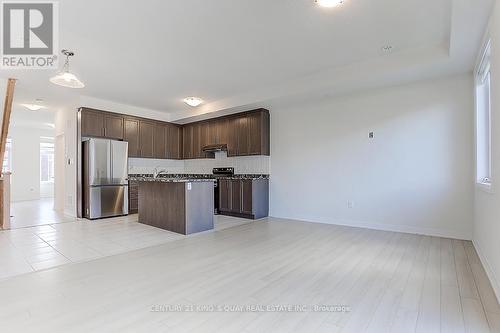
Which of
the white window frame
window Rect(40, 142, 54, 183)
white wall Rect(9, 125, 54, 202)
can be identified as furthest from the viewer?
window Rect(40, 142, 54, 183)

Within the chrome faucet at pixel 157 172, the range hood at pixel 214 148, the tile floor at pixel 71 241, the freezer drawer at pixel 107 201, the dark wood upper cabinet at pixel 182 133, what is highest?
the dark wood upper cabinet at pixel 182 133

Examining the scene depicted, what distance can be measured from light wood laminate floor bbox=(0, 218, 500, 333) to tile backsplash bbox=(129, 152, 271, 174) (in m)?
2.99

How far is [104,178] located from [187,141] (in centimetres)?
265

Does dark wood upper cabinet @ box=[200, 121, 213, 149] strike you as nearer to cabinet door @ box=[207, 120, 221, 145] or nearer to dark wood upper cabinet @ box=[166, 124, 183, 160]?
Result: cabinet door @ box=[207, 120, 221, 145]

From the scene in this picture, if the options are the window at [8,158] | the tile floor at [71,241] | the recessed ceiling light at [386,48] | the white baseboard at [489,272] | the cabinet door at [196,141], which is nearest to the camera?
the white baseboard at [489,272]

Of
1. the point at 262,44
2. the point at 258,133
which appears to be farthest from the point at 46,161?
the point at 262,44

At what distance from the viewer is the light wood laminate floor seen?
1806 millimetres

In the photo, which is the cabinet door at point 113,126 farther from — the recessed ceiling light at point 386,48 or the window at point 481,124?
the window at point 481,124

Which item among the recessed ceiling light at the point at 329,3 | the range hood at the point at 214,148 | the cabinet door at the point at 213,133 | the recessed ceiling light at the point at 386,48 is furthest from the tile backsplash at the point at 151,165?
→ the recessed ceiling light at the point at 386,48

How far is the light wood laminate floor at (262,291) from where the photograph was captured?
1.81 meters

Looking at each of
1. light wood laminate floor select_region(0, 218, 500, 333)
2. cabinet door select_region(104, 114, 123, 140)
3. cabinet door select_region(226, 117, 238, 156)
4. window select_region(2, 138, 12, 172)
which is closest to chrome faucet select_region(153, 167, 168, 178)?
cabinet door select_region(104, 114, 123, 140)

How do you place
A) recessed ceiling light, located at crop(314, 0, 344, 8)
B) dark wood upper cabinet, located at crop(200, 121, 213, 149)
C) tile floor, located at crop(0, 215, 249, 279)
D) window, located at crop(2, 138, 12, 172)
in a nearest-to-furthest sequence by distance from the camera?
recessed ceiling light, located at crop(314, 0, 344, 8) → tile floor, located at crop(0, 215, 249, 279) → dark wood upper cabinet, located at crop(200, 121, 213, 149) → window, located at crop(2, 138, 12, 172)

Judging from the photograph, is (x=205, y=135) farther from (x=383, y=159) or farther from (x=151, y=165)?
(x=383, y=159)

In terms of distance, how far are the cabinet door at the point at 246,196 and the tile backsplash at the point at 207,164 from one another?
0.65 meters
